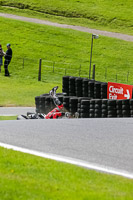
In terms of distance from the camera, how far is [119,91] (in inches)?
652

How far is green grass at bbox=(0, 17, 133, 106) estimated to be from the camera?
92.3ft

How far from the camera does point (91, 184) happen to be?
261 inches

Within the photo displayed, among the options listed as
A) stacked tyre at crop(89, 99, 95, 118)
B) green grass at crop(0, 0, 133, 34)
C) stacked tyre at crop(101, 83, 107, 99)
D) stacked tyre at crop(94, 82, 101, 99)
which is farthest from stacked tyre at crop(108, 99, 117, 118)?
green grass at crop(0, 0, 133, 34)

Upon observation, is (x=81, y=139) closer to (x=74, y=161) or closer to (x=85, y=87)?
(x=74, y=161)

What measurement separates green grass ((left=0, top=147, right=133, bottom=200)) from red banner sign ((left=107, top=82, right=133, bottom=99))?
8.43 meters

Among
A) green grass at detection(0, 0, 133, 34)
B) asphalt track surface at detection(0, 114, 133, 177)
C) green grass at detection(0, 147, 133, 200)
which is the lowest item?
asphalt track surface at detection(0, 114, 133, 177)

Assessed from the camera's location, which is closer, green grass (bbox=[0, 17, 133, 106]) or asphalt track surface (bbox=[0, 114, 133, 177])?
asphalt track surface (bbox=[0, 114, 133, 177])

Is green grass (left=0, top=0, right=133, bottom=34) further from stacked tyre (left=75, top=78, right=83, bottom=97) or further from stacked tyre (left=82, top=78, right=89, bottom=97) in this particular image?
stacked tyre (left=82, top=78, right=89, bottom=97)

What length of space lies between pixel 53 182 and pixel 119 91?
10.3 meters

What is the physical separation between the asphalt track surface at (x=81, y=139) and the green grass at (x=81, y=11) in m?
36.2

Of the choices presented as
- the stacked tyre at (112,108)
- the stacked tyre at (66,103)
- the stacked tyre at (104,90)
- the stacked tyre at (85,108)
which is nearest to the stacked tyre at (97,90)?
the stacked tyre at (104,90)

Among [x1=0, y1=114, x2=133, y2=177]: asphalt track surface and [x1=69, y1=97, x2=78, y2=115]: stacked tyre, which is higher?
[x1=0, y1=114, x2=133, y2=177]: asphalt track surface

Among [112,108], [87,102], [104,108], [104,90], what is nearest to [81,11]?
[104,90]

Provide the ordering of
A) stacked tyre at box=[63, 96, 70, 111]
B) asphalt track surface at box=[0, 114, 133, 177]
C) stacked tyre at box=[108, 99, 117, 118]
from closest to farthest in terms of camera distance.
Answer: asphalt track surface at box=[0, 114, 133, 177] < stacked tyre at box=[108, 99, 117, 118] < stacked tyre at box=[63, 96, 70, 111]
